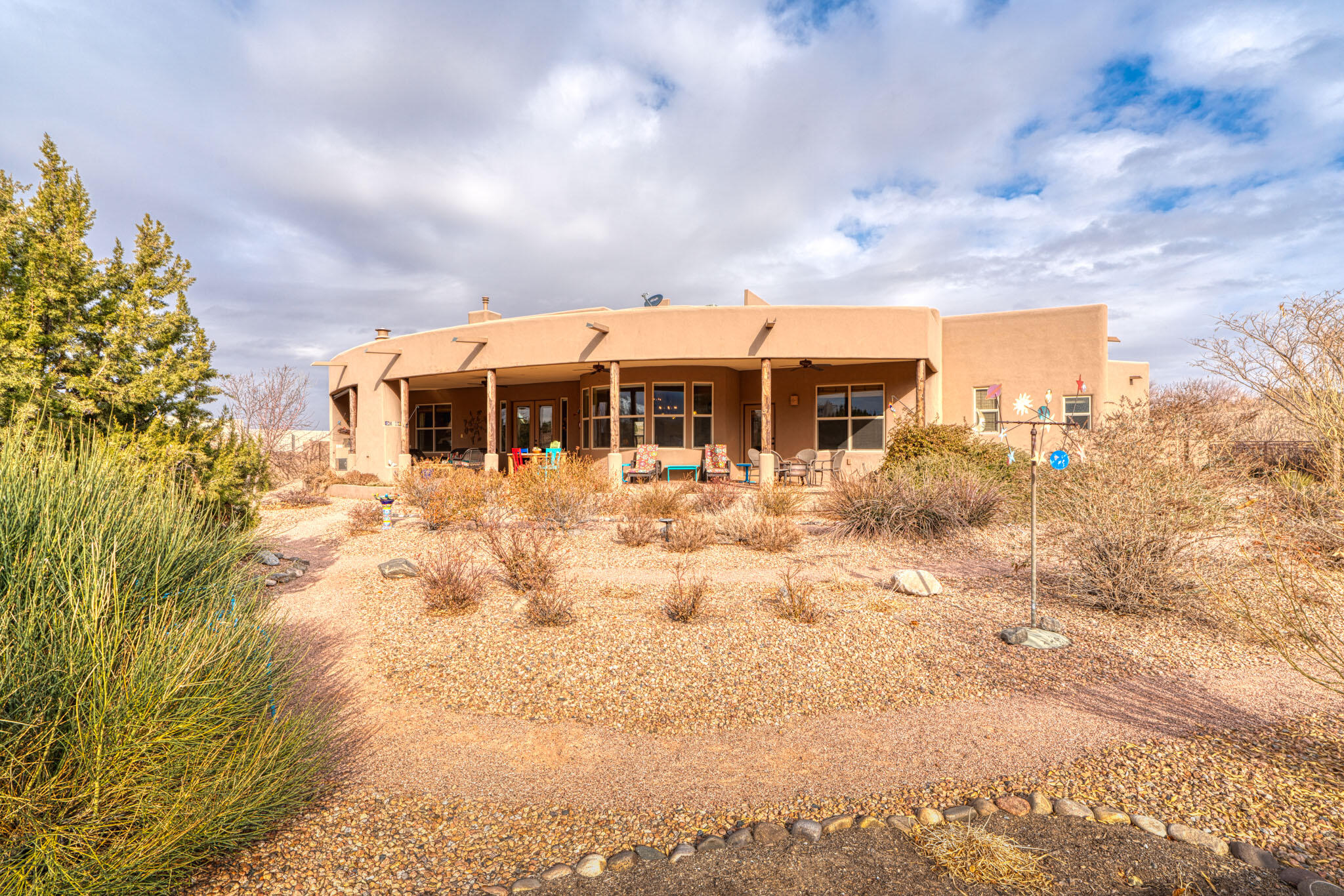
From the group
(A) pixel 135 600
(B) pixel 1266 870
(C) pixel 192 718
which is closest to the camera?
(C) pixel 192 718

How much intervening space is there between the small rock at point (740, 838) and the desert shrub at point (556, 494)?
23.0ft

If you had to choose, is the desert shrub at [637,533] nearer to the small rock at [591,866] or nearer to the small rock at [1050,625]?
the small rock at [1050,625]

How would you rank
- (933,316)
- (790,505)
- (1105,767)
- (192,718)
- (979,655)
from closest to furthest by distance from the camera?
(192,718)
(1105,767)
(979,655)
(790,505)
(933,316)

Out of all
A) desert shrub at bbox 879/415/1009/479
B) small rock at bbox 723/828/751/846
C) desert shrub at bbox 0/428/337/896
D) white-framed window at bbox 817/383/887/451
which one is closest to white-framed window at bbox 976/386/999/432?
white-framed window at bbox 817/383/887/451

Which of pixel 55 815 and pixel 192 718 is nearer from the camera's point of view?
pixel 55 815

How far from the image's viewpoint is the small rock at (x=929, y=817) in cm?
273

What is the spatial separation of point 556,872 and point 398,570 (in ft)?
17.3

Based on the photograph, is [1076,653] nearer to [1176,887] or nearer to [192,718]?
[1176,887]

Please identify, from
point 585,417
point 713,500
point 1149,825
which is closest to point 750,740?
point 1149,825

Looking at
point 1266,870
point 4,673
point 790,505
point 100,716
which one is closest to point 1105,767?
point 1266,870

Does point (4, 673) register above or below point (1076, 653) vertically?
above

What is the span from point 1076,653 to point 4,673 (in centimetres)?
585

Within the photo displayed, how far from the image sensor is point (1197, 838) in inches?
103

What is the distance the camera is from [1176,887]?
231cm
